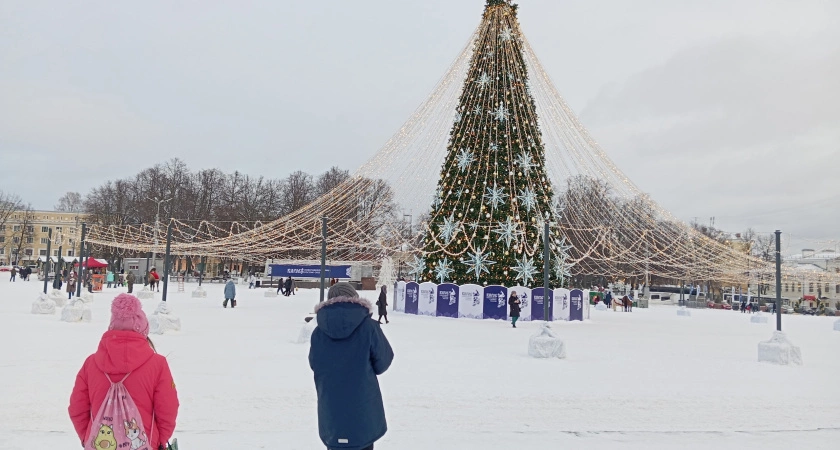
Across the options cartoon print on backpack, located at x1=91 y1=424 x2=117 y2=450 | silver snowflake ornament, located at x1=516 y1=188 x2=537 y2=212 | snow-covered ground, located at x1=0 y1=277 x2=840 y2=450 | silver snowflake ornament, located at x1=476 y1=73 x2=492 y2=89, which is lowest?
snow-covered ground, located at x1=0 y1=277 x2=840 y2=450

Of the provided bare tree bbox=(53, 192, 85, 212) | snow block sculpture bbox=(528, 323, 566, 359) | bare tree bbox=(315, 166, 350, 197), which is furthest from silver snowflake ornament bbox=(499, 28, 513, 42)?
bare tree bbox=(53, 192, 85, 212)

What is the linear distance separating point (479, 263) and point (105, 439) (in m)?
22.4

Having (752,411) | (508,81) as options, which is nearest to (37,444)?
(752,411)

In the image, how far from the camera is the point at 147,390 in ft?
11.6

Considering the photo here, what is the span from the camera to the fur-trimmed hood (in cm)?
380

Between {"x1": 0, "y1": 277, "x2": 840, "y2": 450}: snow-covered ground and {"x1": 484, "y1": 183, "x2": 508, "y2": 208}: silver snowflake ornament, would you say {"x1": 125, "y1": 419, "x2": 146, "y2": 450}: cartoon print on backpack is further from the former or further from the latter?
{"x1": 484, "y1": 183, "x2": 508, "y2": 208}: silver snowflake ornament

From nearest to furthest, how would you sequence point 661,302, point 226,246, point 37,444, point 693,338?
point 37,444 < point 693,338 < point 226,246 < point 661,302

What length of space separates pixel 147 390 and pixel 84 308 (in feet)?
57.0

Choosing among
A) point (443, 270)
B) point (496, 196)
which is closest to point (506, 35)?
point (496, 196)

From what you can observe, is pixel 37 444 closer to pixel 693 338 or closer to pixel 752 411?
pixel 752 411

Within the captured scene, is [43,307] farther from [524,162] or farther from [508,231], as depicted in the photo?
[524,162]

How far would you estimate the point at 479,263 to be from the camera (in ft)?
83.7

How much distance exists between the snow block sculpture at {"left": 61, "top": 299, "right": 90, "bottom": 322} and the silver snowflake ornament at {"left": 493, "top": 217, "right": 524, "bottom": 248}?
46.5 feet

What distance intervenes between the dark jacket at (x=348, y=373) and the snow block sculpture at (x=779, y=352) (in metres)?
13.0
